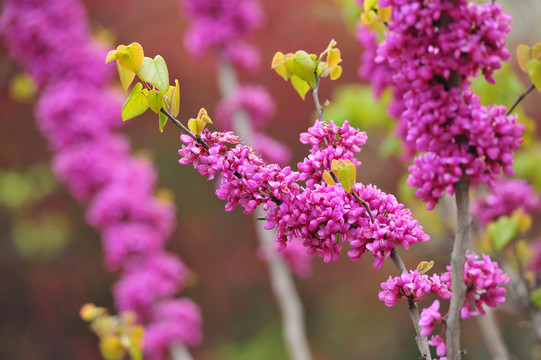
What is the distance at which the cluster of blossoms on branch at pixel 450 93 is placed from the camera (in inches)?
26.0

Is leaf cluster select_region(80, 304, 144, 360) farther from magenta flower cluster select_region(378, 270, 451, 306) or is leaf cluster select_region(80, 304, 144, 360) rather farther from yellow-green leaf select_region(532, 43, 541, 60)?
yellow-green leaf select_region(532, 43, 541, 60)

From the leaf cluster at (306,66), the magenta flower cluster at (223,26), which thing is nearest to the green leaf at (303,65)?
the leaf cluster at (306,66)

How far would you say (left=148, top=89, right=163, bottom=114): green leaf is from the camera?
29.0 inches

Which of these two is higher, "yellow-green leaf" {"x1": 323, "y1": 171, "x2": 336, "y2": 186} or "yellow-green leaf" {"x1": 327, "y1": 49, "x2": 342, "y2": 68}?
"yellow-green leaf" {"x1": 327, "y1": 49, "x2": 342, "y2": 68}

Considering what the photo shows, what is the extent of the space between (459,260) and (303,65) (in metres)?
0.42

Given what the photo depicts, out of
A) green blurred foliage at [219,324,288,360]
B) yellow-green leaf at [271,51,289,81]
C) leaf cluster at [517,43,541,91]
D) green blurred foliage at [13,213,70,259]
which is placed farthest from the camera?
green blurred foliage at [219,324,288,360]

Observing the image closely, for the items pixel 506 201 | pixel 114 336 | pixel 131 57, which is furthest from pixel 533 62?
pixel 114 336

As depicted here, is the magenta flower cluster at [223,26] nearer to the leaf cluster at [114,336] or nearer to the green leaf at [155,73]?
the leaf cluster at [114,336]

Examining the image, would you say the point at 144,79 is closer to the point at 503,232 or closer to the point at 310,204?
the point at 310,204

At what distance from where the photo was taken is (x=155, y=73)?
0.74 metres

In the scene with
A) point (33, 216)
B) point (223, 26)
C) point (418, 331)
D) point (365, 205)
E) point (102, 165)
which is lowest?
point (418, 331)

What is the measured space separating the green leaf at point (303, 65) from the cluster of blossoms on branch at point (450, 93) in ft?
0.57

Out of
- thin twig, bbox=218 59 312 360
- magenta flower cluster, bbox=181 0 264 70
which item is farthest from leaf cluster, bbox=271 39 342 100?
magenta flower cluster, bbox=181 0 264 70

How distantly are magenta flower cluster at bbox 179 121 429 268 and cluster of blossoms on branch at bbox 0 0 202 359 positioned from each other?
5.54 ft
